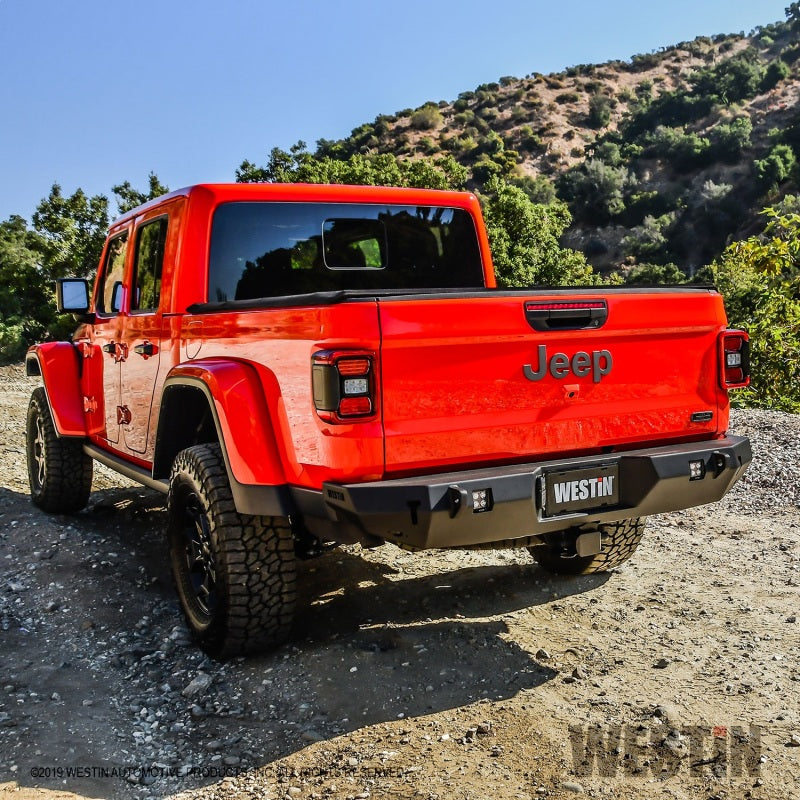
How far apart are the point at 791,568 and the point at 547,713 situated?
8.03ft

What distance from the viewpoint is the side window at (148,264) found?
4435 mm

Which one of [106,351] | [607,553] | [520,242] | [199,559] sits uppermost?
[520,242]

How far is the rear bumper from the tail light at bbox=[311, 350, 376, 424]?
0.83 feet

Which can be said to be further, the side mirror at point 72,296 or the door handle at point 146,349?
the side mirror at point 72,296

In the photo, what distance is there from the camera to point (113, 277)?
5.36 m

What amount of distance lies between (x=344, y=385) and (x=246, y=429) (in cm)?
59

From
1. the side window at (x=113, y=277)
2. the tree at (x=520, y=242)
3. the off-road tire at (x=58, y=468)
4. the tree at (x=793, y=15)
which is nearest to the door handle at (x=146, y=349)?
the side window at (x=113, y=277)

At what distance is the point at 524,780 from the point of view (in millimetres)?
2764

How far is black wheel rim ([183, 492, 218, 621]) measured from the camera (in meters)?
3.66

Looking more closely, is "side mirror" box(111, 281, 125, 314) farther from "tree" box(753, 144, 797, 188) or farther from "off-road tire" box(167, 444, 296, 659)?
"tree" box(753, 144, 797, 188)

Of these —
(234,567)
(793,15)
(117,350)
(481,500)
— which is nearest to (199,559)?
(234,567)

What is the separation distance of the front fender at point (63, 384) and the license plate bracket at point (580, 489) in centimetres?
368

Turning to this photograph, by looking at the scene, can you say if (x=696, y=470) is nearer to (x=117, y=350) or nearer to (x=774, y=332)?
(x=117, y=350)

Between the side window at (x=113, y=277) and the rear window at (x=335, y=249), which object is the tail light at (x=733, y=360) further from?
the side window at (x=113, y=277)
